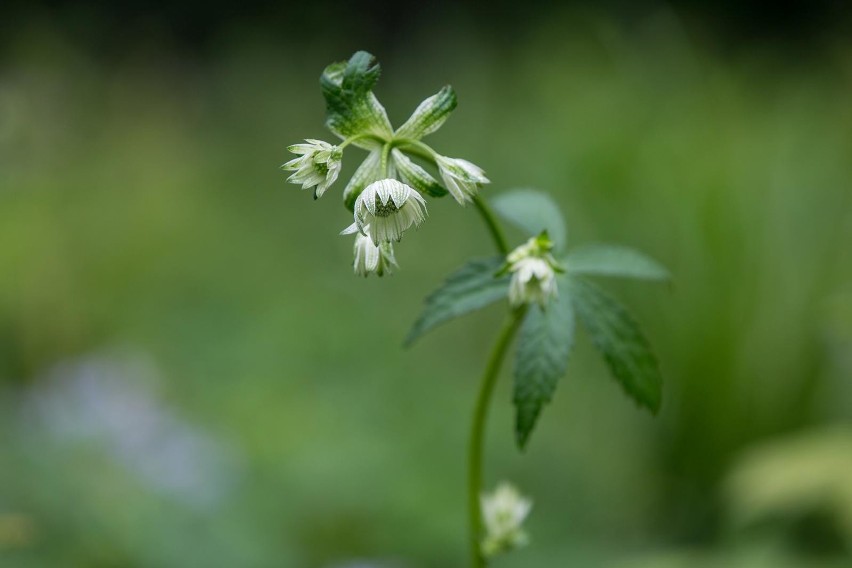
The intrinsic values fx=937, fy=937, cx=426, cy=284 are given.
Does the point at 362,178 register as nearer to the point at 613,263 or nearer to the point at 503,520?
the point at 613,263

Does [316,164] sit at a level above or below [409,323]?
below

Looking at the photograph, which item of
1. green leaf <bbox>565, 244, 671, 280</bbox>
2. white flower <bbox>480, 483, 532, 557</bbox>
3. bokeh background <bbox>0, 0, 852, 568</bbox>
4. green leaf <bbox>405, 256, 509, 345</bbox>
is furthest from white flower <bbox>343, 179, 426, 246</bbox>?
bokeh background <bbox>0, 0, 852, 568</bbox>

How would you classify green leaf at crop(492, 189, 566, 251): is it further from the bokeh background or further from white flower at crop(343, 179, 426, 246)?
the bokeh background

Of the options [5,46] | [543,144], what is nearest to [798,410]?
[543,144]

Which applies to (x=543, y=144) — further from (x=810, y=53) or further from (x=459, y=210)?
(x=810, y=53)

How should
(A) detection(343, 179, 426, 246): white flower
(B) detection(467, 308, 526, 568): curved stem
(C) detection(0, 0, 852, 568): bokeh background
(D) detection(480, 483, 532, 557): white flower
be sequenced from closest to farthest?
(A) detection(343, 179, 426, 246): white flower
(B) detection(467, 308, 526, 568): curved stem
(D) detection(480, 483, 532, 557): white flower
(C) detection(0, 0, 852, 568): bokeh background

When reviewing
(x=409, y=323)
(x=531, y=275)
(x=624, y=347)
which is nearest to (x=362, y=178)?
(x=531, y=275)
